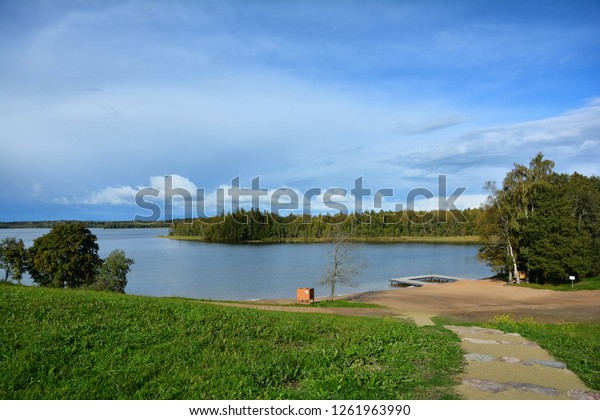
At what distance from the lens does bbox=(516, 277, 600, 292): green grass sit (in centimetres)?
2981

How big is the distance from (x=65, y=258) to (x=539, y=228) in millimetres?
35719

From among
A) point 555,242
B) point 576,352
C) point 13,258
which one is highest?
point 555,242

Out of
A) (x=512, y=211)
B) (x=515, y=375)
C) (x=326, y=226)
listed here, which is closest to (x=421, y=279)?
(x=512, y=211)

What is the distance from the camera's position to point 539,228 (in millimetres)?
32375

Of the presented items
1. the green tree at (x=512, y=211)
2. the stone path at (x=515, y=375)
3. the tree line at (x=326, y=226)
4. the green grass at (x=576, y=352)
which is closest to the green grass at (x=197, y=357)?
the stone path at (x=515, y=375)

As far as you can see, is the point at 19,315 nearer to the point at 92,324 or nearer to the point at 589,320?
the point at 92,324

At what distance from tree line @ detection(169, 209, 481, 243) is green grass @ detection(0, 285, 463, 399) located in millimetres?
105935

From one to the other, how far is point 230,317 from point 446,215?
112m

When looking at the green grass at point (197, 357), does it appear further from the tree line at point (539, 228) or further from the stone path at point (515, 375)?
the tree line at point (539, 228)

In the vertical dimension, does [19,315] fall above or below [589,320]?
above

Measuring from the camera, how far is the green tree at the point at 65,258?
33156 mm

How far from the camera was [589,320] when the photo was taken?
16.0 m

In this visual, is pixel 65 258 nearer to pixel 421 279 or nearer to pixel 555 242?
pixel 421 279

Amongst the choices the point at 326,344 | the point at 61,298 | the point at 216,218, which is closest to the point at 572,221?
the point at 326,344
